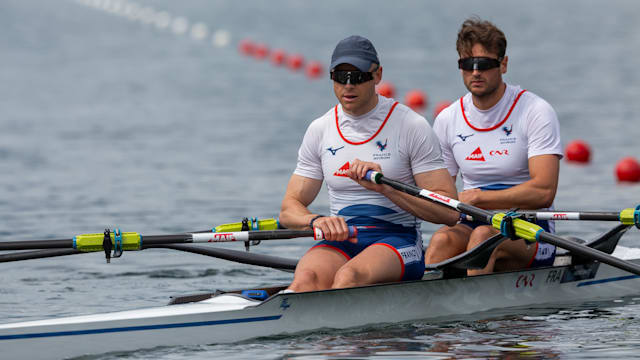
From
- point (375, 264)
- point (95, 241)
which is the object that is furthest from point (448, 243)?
point (95, 241)

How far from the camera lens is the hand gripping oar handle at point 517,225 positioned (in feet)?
24.9

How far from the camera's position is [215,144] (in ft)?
64.8

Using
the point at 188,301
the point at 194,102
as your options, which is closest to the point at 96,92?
the point at 194,102

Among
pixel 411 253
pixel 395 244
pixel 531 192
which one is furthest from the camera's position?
pixel 531 192

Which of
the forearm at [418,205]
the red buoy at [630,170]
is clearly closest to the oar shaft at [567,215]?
the forearm at [418,205]

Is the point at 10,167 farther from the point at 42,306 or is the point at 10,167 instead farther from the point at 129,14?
the point at 129,14

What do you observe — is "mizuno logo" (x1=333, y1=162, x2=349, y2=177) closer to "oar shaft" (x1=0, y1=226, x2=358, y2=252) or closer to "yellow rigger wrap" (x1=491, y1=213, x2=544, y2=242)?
"oar shaft" (x1=0, y1=226, x2=358, y2=252)

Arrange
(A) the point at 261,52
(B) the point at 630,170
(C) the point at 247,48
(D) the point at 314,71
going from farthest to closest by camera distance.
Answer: (C) the point at 247,48 → (A) the point at 261,52 → (D) the point at 314,71 → (B) the point at 630,170

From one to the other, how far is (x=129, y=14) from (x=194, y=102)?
33871mm

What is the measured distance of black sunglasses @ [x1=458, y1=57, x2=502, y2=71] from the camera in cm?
858

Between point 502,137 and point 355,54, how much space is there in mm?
1665

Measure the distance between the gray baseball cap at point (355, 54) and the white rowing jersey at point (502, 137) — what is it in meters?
1.48

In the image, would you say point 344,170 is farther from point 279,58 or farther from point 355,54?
point 279,58

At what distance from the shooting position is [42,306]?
9398 millimetres
